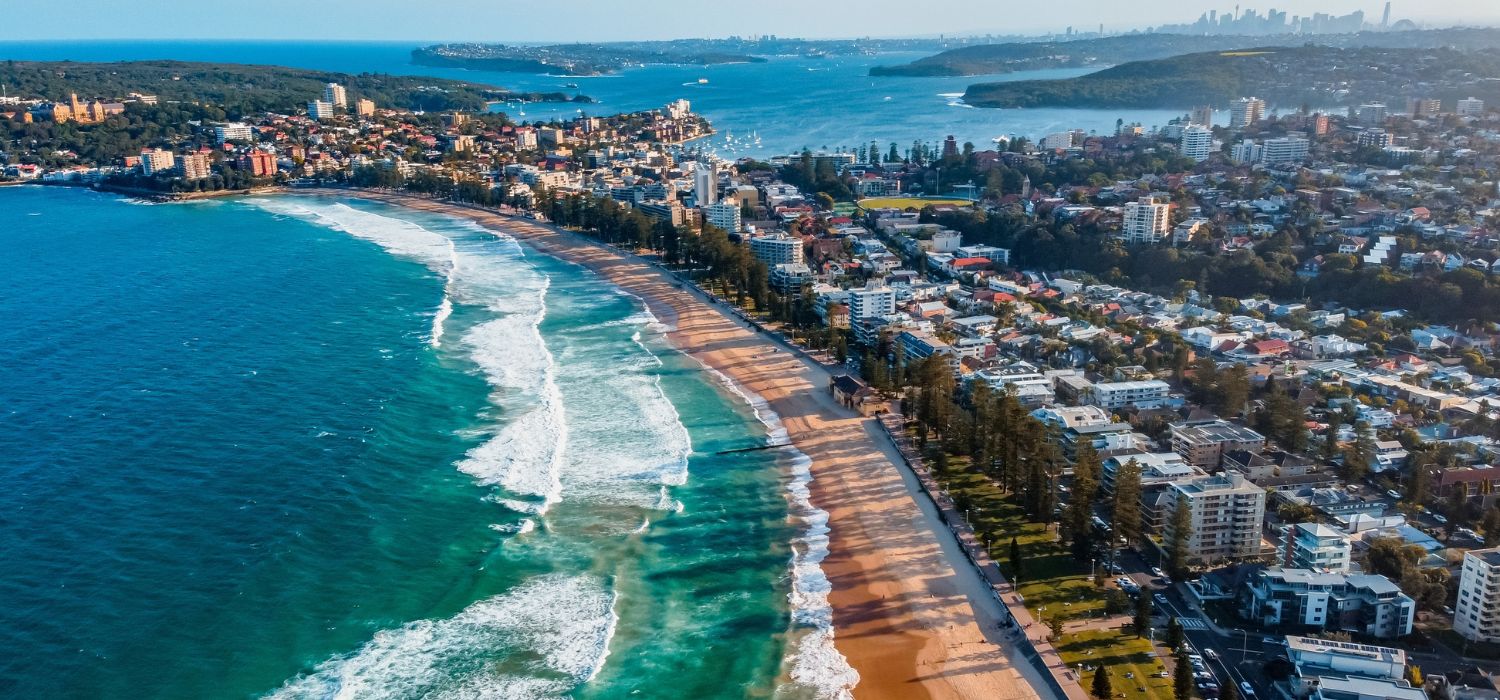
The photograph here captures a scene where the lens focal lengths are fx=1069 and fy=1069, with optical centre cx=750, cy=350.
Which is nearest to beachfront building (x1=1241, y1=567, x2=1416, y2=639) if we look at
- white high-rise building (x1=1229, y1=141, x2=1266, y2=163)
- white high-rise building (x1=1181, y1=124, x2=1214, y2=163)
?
white high-rise building (x1=1229, y1=141, x2=1266, y2=163)

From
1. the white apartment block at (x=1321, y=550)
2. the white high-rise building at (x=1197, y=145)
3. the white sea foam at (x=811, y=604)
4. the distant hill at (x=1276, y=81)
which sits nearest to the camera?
the white sea foam at (x=811, y=604)

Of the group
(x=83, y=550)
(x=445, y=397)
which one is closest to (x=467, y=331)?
(x=445, y=397)

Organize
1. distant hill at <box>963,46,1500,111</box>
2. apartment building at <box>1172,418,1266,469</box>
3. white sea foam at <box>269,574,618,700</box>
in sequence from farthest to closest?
1. distant hill at <box>963,46,1500,111</box>
2. apartment building at <box>1172,418,1266,469</box>
3. white sea foam at <box>269,574,618,700</box>

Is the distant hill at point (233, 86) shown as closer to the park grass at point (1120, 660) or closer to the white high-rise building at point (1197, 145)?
the white high-rise building at point (1197, 145)

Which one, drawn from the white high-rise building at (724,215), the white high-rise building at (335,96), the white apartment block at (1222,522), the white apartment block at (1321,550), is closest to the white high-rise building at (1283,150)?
the white high-rise building at (724,215)

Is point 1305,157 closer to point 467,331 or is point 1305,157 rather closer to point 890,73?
point 467,331

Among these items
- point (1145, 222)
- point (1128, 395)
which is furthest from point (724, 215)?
point (1128, 395)

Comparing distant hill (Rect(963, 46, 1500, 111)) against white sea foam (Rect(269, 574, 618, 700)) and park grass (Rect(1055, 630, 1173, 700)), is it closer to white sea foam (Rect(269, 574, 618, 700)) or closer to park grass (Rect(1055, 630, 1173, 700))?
park grass (Rect(1055, 630, 1173, 700))
